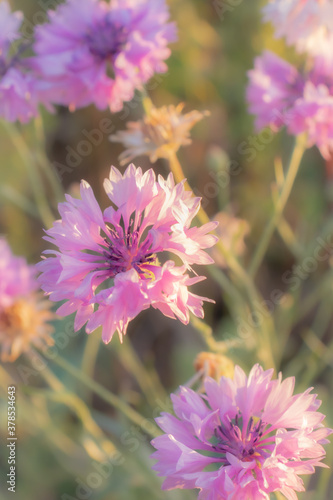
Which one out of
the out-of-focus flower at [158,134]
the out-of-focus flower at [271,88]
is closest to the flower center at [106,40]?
the out-of-focus flower at [158,134]

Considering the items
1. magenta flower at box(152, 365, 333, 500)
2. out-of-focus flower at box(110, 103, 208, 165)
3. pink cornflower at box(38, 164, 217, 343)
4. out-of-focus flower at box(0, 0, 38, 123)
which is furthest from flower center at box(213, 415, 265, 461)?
out-of-focus flower at box(0, 0, 38, 123)

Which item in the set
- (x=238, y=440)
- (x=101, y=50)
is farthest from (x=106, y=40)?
(x=238, y=440)

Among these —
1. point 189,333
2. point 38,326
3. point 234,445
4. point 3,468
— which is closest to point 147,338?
point 189,333

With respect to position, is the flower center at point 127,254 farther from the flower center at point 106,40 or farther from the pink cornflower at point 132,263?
the flower center at point 106,40

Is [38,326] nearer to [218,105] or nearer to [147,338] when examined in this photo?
[147,338]

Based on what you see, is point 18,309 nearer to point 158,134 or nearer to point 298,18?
point 158,134

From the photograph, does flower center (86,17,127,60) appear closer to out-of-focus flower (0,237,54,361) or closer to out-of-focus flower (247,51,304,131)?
out-of-focus flower (247,51,304,131)
